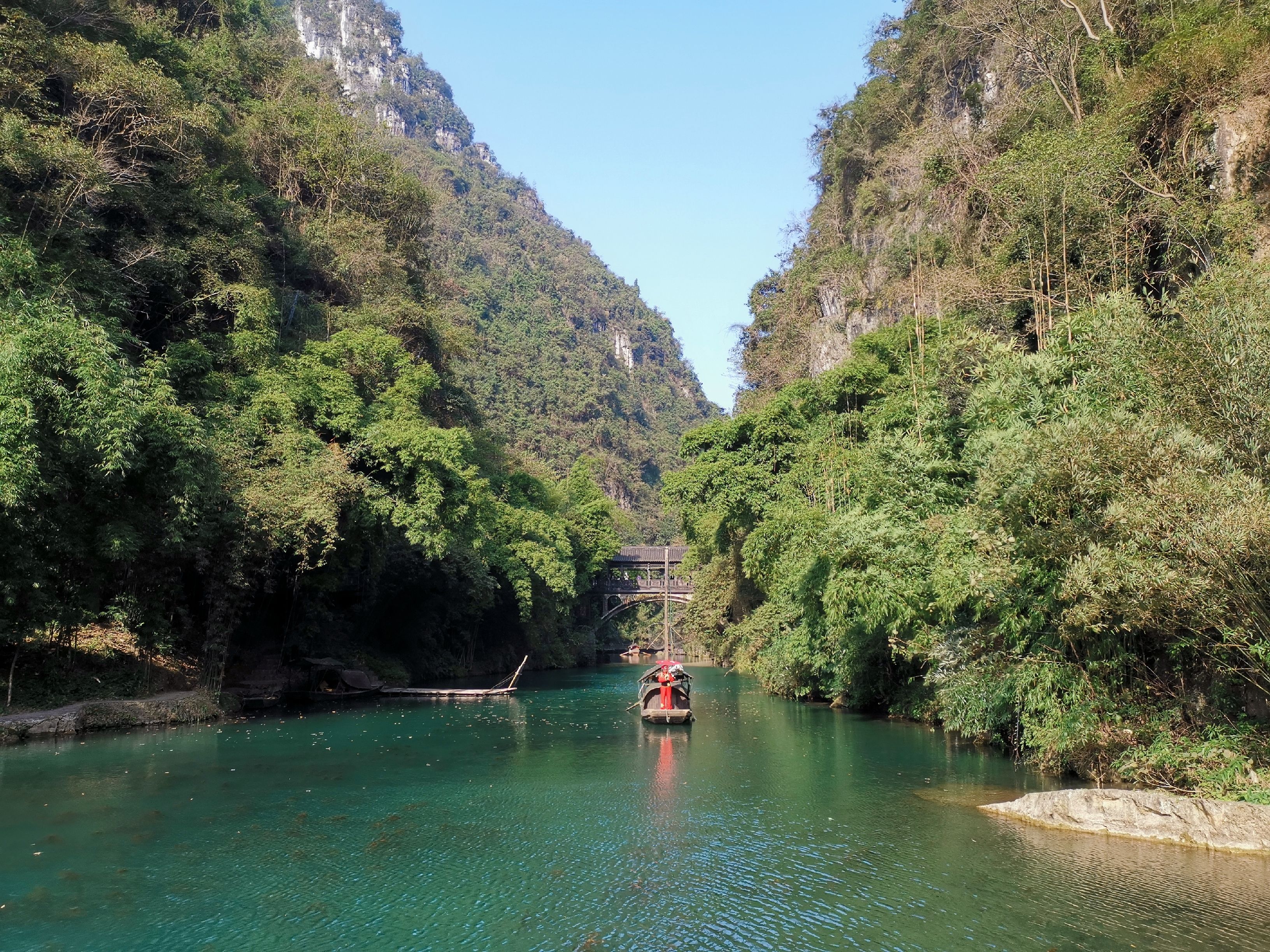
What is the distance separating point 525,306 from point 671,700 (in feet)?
343

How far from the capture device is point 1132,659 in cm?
1287

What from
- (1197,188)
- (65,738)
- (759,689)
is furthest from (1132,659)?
(759,689)

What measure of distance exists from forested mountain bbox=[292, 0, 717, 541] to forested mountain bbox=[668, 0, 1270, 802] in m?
28.1

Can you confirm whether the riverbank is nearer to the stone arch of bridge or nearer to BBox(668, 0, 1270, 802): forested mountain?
BBox(668, 0, 1270, 802): forested mountain

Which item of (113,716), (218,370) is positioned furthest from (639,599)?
(113,716)

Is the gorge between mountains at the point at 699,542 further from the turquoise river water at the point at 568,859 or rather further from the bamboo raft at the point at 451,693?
the bamboo raft at the point at 451,693

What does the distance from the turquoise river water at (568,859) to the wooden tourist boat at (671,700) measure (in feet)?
15.4

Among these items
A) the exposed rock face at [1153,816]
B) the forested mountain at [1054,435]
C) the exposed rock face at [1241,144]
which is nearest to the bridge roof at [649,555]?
the forested mountain at [1054,435]

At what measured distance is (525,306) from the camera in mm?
122812

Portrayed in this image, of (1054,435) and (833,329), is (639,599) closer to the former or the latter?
(833,329)

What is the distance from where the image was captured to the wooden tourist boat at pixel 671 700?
24062mm

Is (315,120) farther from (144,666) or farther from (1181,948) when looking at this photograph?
(1181,948)

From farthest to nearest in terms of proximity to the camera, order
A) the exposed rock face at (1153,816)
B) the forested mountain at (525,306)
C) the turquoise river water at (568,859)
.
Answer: the forested mountain at (525,306), the exposed rock face at (1153,816), the turquoise river water at (568,859)

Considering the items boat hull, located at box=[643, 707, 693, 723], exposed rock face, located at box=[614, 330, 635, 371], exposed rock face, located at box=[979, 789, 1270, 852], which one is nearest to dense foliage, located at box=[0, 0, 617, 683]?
boat hull, located at box=[643, 707, 693, 723]
